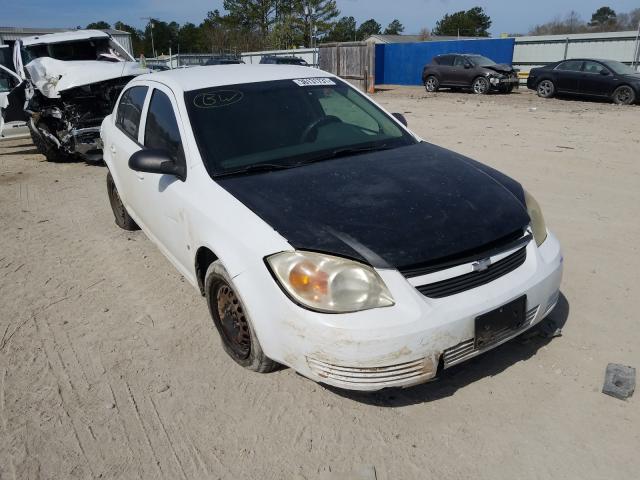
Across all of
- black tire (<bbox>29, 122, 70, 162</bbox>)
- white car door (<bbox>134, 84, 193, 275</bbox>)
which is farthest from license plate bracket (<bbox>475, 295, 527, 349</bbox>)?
black tire (<bbox>29, 122, 70, 162</bbox>)

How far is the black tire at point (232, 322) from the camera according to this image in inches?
108

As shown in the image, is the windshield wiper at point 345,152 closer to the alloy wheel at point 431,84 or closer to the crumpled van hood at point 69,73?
the crumpled van hood at point 69,73

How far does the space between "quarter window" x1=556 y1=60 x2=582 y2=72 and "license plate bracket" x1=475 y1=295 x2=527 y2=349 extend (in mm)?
17044

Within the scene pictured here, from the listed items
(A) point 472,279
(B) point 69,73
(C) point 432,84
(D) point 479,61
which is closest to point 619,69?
(D) point 479,61

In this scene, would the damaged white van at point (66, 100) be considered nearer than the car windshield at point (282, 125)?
No

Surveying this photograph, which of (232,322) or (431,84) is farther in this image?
(431,84)

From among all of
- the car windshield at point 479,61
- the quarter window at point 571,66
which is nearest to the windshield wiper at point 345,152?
the quarter window at point 571,66

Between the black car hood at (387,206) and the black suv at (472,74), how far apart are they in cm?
1812

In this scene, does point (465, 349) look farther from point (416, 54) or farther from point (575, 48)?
point (416, 54)

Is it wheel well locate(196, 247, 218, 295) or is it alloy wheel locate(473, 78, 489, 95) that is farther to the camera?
alloy wheel locate(473, 78, 489, 95)

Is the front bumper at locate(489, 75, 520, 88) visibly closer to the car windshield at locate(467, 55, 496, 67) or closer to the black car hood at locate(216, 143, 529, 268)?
the car windshield at locate(467, 55, 496, 67)

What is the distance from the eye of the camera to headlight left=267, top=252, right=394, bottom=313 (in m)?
2.27

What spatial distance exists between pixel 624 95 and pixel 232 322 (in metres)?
16.6

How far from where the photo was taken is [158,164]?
3.10 meters
